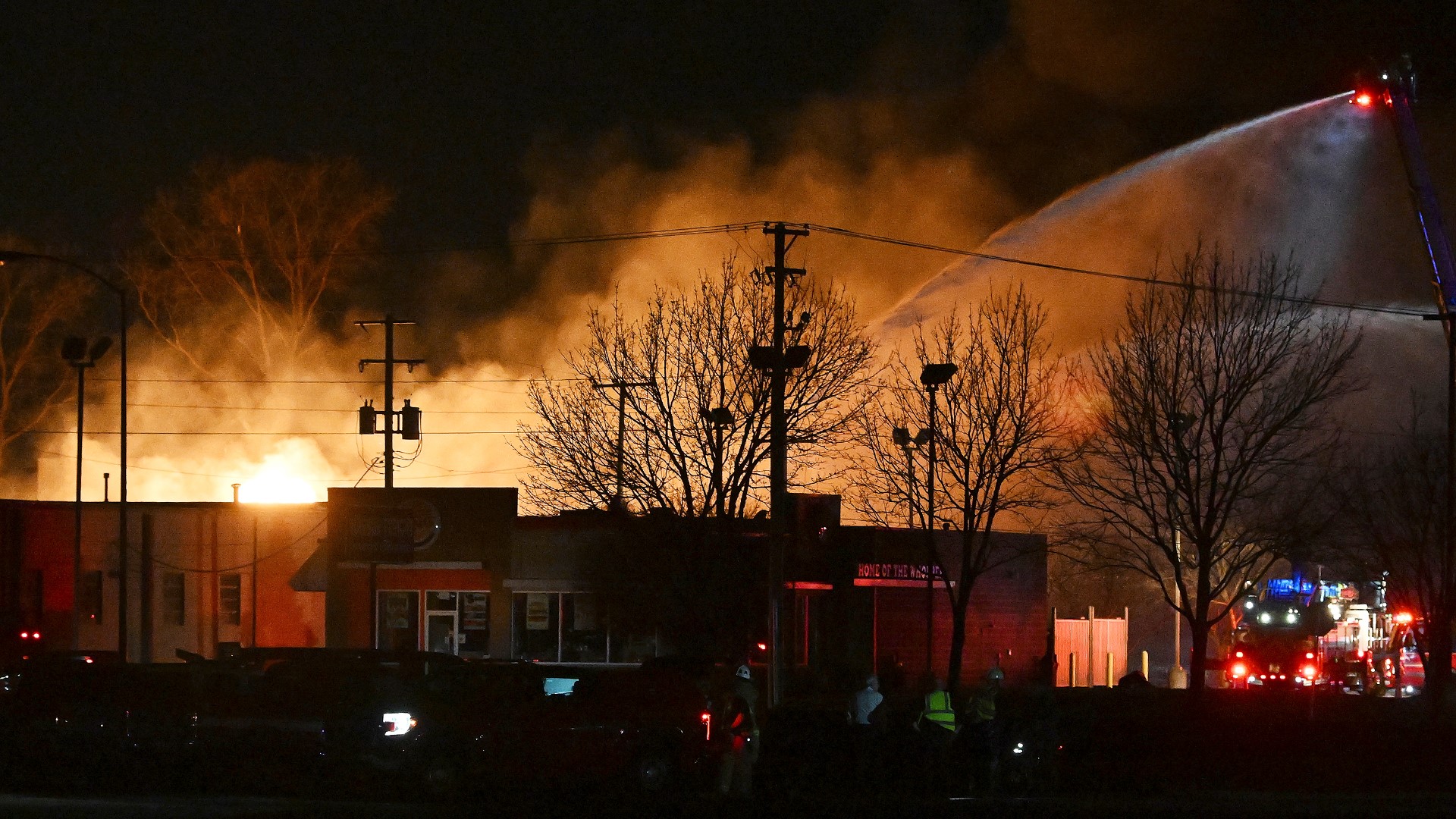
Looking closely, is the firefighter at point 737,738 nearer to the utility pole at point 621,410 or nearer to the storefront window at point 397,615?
the utility pole at point 621,410

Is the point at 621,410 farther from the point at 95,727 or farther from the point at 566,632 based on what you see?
the point at 95,727

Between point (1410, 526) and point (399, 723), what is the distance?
2997 centimetres

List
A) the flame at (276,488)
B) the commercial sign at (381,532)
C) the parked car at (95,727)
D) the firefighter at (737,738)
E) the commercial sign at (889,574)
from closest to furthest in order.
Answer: the firefighter at (737,738) < the parked car at (95,727) < the commercial sign at (381,532) < the commercial sign at (889,574) < the flame at (276,488)

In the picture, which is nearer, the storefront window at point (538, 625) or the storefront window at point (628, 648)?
the storefront window at point (628, 648)

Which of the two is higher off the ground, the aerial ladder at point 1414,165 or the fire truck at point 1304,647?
the aerial ladder at point 1414,165

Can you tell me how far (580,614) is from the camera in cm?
4172

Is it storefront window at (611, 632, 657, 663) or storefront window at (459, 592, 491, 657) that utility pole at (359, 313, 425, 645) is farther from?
storefront window at (611, 632, 657, 663)

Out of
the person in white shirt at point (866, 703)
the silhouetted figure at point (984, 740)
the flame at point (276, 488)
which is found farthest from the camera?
the flame at point (276, 488)

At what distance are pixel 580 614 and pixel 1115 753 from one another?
21242 mm

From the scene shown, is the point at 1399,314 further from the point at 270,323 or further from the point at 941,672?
the point at 270,323

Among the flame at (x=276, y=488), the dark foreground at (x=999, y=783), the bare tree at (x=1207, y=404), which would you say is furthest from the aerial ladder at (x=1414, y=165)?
→ the flame at (x=276, y=488)

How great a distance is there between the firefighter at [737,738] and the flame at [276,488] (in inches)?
1775

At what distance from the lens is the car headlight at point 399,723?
17.7 m

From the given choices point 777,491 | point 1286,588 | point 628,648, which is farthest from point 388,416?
point 1286,588
